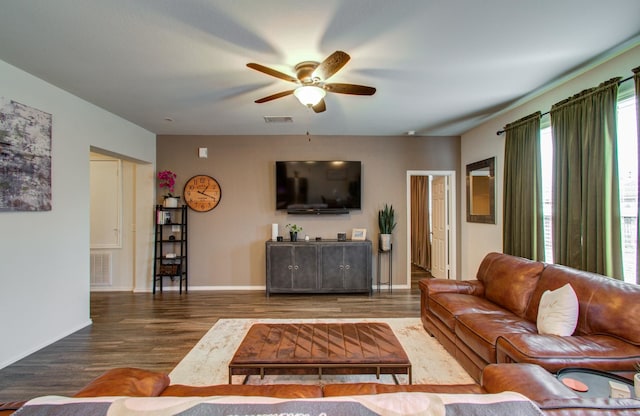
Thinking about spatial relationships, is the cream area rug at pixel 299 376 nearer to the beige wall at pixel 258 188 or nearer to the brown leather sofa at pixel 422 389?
the brown leather sofa at pixel 422 389

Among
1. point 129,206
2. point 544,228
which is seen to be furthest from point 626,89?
point 129,206

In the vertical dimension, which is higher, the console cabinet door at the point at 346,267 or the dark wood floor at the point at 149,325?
the console cabinet door at the point at 346,267

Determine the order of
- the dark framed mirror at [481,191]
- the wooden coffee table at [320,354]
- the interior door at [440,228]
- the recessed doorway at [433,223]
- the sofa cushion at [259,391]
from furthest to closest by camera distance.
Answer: the interior door at [440,228], the recessed doorway at [433,223], the dark framed mirror at [481,191], the wooden coffee table at [320,354], the sofa cushion at [259,391]

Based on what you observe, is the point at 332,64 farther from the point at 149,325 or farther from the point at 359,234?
the point at 149,325

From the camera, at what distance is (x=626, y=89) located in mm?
2398

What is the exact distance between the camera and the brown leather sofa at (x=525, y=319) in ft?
5.64

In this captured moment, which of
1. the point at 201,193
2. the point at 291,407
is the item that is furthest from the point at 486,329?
the point at 201,193

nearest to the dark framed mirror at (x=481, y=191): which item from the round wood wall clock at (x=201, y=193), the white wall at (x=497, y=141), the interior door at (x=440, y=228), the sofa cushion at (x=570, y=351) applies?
the white wall at (x=497, y=141)

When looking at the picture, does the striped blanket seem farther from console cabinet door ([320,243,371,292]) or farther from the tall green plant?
the tall green plant

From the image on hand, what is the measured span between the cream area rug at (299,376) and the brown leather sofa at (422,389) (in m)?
1.14

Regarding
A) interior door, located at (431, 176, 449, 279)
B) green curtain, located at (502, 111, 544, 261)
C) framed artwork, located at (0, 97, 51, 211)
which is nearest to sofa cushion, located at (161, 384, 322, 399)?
framed artwork, located at (0, 97, 51, 211)

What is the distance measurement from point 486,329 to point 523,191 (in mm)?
2090

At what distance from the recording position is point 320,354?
207 cm

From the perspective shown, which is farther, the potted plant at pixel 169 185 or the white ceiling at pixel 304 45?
the potted plant at pixel 169 185
